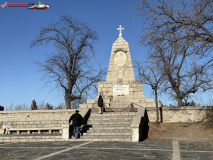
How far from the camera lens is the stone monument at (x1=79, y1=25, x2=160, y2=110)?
21078 millimetres

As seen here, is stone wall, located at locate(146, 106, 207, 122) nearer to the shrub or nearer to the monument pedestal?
the shrub

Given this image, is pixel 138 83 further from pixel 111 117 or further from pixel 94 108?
pixel 111 117

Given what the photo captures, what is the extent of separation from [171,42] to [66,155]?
6.37 meters

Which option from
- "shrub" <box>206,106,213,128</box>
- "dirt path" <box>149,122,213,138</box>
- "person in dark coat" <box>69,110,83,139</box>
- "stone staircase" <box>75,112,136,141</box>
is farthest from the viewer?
"shrub" <box>206,106,213,128</box>

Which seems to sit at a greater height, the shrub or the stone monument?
the stone monument

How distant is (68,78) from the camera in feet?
87.8

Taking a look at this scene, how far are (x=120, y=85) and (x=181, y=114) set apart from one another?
607 centimetres

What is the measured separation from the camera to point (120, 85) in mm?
22156

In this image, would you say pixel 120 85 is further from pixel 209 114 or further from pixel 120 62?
pixel 209 114

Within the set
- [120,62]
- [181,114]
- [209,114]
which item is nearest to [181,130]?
[181,114]

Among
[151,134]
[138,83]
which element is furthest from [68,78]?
[151,134]

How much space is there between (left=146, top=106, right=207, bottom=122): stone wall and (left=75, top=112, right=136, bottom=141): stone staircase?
8.28 feet

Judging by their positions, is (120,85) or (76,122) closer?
(76,122)

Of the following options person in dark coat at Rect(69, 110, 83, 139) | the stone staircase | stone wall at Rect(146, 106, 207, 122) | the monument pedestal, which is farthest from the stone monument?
person in dark coat at Rect(69, 110, 83, 139)
